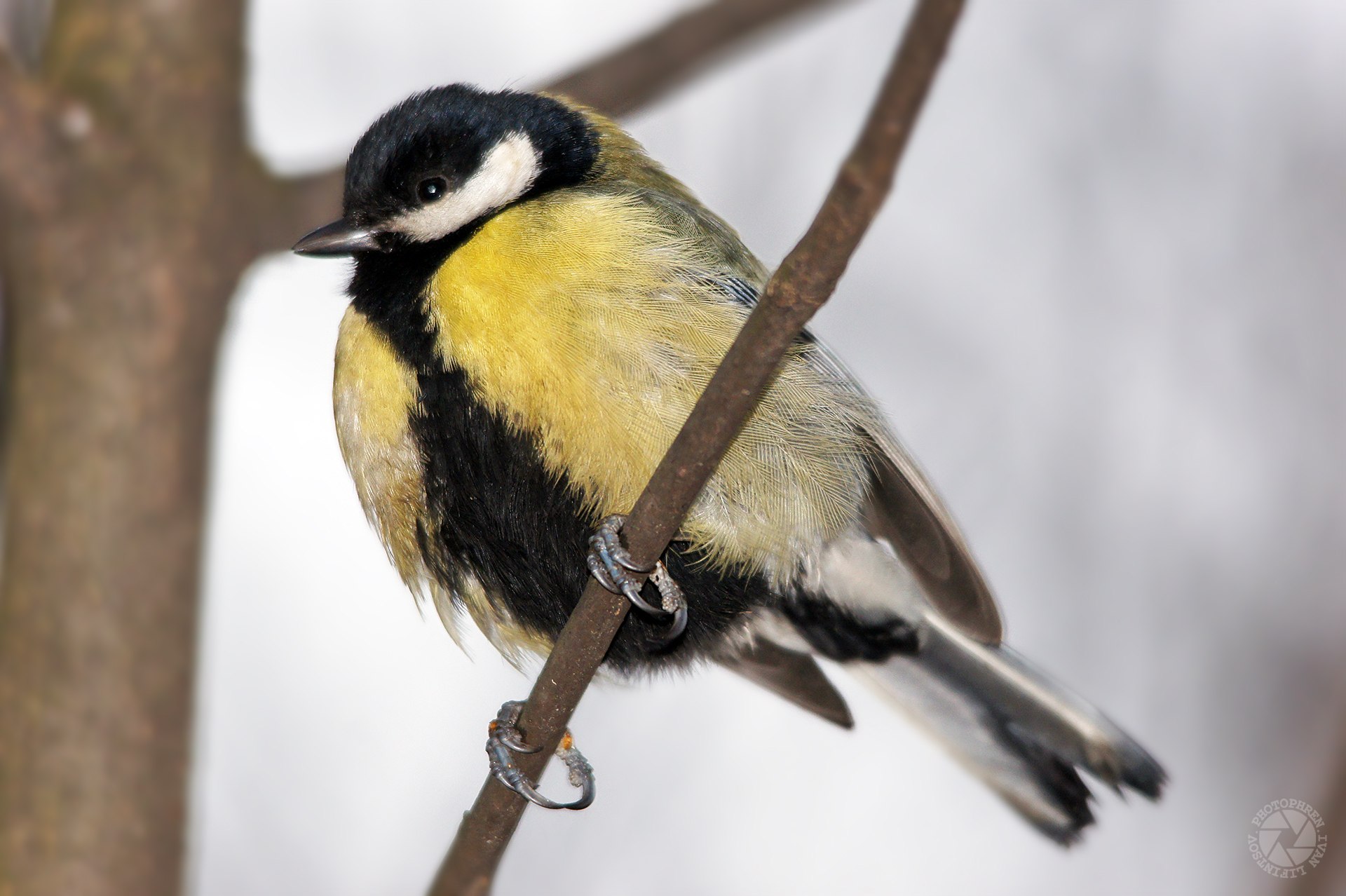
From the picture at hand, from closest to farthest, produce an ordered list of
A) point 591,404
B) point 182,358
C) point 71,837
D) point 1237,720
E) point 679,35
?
1. point 591,404
2. point 71,837
3. point 182,358
4. point 679,35
5. point 1237,720

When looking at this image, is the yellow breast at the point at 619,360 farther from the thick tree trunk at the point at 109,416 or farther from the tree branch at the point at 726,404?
the thick tree trunk at the point at 109,416

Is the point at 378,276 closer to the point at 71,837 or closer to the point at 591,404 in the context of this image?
the point at 591,404

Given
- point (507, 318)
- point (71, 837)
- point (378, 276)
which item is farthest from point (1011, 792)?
point (71, 837)

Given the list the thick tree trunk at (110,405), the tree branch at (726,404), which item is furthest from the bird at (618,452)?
the thick tree trunk at (110,405)

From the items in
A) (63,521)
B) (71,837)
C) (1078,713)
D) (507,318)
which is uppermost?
(507,318)

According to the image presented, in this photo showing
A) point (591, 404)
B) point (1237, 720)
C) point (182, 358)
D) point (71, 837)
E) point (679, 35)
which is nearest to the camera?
point (591, 404)

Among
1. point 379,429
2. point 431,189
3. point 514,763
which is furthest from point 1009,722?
point 431,189

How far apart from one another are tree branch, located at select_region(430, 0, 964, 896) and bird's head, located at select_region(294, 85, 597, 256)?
82 cm

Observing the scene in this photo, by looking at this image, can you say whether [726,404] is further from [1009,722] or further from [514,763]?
[1009,722]

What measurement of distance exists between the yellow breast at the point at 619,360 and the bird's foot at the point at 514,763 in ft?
1.23

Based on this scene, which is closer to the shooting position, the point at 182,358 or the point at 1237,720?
the point at 182,358

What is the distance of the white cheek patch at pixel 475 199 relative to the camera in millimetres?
2113

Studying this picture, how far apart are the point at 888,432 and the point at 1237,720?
6.00 feet

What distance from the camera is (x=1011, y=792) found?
8.05 ft
